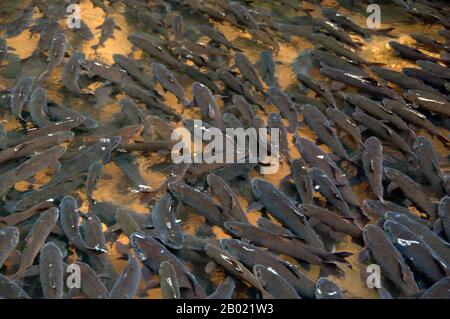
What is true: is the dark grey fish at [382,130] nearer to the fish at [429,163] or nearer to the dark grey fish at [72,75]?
the fish at [429,163]

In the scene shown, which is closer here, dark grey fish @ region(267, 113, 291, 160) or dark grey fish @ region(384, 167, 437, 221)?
dark grey fish @ region(384, 167, 437, 221)

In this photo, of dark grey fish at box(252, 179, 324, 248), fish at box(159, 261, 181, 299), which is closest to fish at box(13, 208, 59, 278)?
fish at box(159, 261, 181, 299)

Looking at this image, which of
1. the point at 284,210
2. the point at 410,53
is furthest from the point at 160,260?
the point at 410,53

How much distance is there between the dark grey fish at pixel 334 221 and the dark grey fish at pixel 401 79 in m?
2.13

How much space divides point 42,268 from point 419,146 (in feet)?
10.3

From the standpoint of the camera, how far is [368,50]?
5965 millimetres

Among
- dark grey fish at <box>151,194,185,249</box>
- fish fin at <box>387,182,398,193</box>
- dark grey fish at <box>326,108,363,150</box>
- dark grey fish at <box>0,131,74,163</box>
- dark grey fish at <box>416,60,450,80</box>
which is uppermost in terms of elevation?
dark grey fish at <box>416,60,450,80</box>

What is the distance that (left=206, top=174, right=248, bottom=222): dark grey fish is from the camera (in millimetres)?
3822

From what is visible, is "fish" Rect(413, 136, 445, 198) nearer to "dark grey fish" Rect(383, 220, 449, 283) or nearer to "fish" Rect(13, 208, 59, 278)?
"dark grey fish" Rect(383, 220, 449, 283)

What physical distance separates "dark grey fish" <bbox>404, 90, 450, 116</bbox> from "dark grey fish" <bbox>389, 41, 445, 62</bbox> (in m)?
0.77

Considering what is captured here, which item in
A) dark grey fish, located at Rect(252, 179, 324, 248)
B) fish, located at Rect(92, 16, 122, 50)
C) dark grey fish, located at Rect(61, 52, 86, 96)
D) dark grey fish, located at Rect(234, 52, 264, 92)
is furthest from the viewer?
fish, located at Rect(92, 16, 122, 50)

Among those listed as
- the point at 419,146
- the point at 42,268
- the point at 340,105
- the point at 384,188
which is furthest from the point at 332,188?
the point at 42,268

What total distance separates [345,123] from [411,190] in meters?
0.89

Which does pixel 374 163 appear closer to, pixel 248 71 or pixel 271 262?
pixel 271 262
